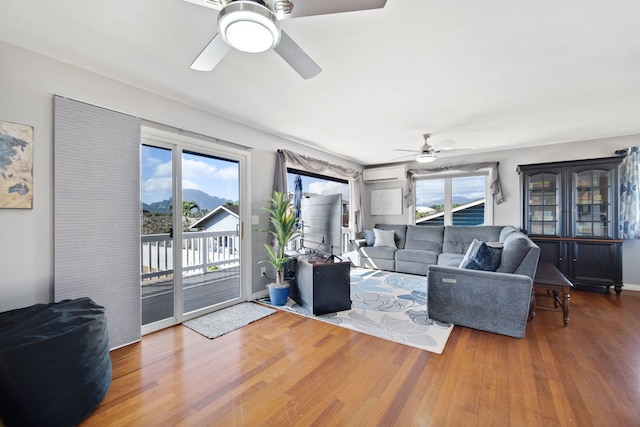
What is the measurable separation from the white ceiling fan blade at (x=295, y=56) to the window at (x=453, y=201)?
489cm

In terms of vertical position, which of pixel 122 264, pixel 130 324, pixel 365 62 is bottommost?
pixel 130 324

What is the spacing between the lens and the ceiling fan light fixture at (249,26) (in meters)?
1.14

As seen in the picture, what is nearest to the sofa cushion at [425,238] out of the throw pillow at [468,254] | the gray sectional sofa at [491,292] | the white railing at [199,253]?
the throw pillow at [468,254]

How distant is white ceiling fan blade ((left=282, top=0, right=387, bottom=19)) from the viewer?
1.13m

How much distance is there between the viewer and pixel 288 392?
1742 mm

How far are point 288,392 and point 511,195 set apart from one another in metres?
5.22

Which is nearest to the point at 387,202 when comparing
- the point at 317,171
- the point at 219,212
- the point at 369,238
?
the point at 369,238

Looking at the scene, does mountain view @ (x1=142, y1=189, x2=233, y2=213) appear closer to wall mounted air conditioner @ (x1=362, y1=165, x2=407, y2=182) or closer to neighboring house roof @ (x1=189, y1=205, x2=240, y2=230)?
neighboring house roof @ (x1=189, y1=205, x2=240, y2=230)

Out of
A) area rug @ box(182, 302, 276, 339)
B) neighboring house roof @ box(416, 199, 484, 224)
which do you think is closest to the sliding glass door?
area rug @ box(182, 302, 276, 339)

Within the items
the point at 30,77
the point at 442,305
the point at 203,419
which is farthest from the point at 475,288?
the point at 30,77

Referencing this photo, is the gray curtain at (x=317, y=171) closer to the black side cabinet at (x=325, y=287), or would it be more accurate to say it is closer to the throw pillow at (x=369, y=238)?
the throw pillow at (x=369, y=238)

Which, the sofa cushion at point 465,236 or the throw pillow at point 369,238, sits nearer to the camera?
the sofa cushion at point 465,236

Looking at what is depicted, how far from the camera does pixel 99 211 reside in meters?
2.22

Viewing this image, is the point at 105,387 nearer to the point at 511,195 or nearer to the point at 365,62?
the point at 365,62
